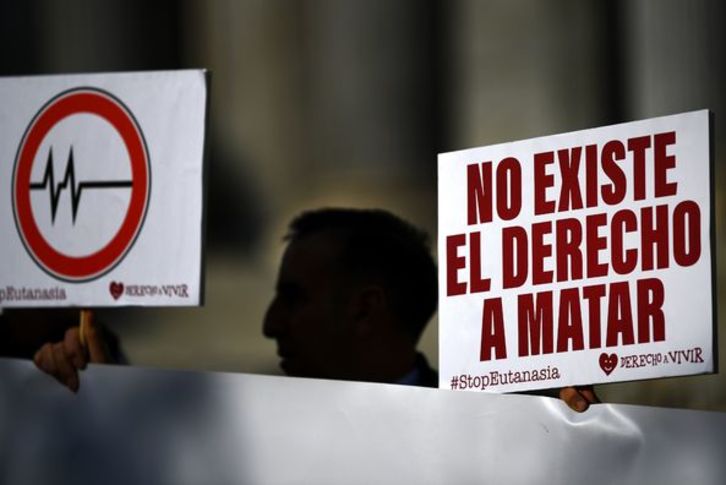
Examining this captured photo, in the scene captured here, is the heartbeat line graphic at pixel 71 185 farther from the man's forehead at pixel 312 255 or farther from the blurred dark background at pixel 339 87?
the blurred dark background at pixel 339 87

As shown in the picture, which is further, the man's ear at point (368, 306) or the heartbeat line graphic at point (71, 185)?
the man's ear at point (368, 306)

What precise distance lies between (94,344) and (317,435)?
0.48 meters

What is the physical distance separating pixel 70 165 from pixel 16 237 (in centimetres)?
16

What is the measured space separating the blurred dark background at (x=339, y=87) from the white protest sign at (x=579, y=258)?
2.36 meters

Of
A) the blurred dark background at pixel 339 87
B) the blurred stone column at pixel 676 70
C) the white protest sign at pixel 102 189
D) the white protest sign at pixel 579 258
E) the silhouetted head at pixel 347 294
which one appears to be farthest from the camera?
the blurred dark background at pixel 339 87

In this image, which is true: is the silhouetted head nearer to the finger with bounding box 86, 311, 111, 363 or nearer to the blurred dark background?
the finger with bounding box 86, 311, 111, 363

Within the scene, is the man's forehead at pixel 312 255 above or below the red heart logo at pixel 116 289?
above

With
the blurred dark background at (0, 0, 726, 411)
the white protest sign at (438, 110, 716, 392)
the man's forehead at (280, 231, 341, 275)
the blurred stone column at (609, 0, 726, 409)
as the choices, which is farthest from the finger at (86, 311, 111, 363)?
the blurred dark background at (0, 0, 726, 411)

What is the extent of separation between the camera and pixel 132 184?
2.54 m

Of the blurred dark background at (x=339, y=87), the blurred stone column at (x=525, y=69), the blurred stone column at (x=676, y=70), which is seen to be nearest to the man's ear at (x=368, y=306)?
the blurred stone column at (x=676, y=70)

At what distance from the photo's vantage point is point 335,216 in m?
3.54

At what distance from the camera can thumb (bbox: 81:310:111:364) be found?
2572mm

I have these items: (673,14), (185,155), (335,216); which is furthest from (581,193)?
(673,14)

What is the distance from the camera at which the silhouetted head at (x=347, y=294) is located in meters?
3.46
